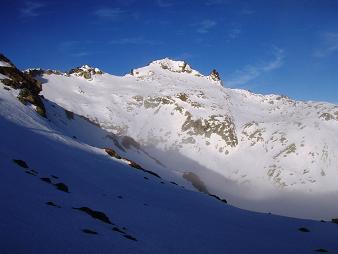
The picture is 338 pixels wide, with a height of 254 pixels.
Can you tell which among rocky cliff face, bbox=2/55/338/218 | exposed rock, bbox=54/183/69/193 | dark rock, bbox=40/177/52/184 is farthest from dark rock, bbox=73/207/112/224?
rocky cliff face, bbox=2/55/338/218

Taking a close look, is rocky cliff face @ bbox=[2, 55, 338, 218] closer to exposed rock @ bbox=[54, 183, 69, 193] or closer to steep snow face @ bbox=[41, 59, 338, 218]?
steep snow face @ bbox=[41, 59, 338, 218]

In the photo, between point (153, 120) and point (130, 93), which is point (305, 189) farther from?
point (130, 93)

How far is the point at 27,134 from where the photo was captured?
142 feet

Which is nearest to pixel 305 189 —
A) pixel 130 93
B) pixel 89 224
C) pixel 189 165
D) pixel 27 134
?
pixel 189 165

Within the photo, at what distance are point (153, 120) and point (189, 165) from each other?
106ft

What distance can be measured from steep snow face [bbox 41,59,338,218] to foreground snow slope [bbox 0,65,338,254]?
8239 cm

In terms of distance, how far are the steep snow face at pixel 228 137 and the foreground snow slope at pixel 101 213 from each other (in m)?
82.4

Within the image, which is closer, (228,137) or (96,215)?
(96,215)

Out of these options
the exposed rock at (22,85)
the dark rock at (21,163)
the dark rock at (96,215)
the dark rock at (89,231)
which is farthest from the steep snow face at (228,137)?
the dark rock at (89,231)

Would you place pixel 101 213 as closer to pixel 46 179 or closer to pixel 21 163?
pixel 46 179

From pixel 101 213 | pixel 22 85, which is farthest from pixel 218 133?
pixel 101 213

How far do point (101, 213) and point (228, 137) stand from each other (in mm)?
146744

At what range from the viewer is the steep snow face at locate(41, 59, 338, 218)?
137 metres

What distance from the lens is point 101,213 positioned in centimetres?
2578
